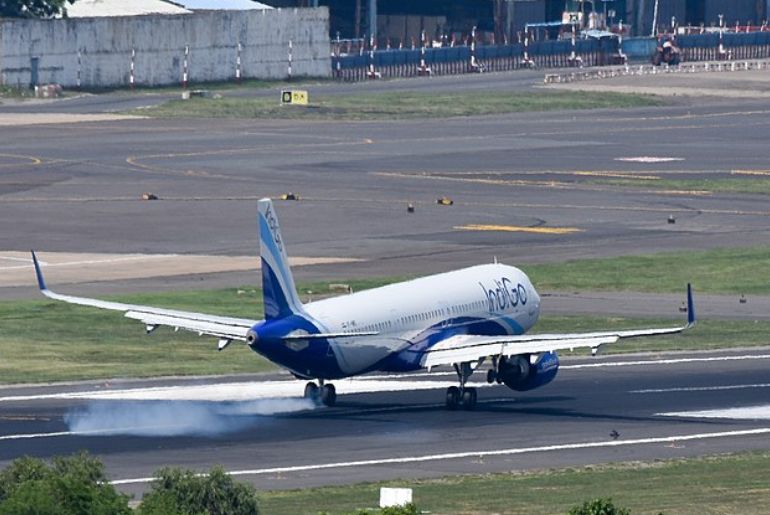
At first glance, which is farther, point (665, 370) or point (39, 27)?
point (39, 27)

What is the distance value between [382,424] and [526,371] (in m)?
5.27

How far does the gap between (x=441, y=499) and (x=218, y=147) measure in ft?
315

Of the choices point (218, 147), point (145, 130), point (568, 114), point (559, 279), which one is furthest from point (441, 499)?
point (568, 114)

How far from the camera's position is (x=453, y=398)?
56.7 m

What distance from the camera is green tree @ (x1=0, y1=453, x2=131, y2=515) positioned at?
1036 inches

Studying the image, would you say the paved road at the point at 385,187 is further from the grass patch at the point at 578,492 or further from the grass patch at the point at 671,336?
the grass patch at the point at 578,492

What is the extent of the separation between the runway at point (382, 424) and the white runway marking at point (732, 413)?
0.18ft

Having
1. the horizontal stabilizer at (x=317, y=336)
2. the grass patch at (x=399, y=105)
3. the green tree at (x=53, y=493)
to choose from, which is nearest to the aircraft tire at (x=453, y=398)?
the horizontal stabilizer at (x=317, y=336)

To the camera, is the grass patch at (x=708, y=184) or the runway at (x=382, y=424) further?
the grass patch at (x=708, y=184)

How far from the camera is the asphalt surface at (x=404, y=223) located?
5147 centimetres

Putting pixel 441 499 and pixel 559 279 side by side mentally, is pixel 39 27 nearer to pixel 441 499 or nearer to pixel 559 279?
pixel 559 279

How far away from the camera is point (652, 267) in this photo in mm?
85625

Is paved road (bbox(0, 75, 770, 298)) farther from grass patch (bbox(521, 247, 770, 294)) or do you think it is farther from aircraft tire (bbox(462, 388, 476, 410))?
aircraft tire (bbox(462, 388, 476, 410))

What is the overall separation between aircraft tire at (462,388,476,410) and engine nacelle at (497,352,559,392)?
5.20 ft
